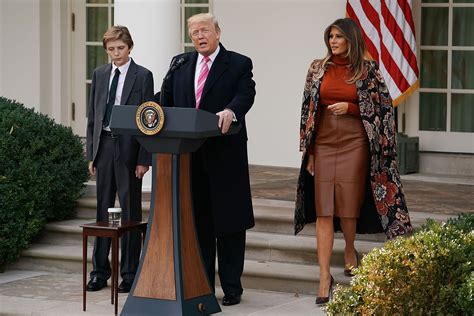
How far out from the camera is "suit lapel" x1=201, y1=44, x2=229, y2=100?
8.22 metres

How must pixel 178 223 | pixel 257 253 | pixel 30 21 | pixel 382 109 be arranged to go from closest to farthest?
1. pixel 178 223
2. pixel 382 109
3. pixel 257 253
4. pixel 30 21

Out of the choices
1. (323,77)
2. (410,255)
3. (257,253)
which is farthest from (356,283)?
(257,253)

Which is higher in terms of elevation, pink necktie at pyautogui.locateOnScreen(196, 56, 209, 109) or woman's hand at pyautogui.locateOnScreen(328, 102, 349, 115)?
pink necktie at pyautogui.locateOnScreen(196, 56, 209, 109)

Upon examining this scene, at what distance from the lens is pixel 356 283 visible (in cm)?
655

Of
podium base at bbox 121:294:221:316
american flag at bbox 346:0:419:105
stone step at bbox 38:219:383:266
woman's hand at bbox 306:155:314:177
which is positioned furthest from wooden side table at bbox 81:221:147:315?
american flag at bbox 346:0:419:105

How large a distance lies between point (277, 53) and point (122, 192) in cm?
458

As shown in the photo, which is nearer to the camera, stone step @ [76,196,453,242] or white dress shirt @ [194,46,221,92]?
white dress shirt @ [194,46,221,92]

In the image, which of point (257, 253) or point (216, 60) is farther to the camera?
point (257, 253)

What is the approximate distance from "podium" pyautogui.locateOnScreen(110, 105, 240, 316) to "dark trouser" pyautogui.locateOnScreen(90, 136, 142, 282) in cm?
92

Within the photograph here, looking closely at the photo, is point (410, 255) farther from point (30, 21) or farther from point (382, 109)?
point (30, 21)

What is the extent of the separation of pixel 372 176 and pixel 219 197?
3.57 ft

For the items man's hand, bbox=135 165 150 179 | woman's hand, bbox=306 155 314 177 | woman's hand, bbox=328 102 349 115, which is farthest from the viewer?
man's hand, bbox=135 165 150 179

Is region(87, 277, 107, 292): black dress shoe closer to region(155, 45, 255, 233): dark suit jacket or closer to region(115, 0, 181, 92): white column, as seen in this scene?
region(155, 45, 255, 233): dark suit jacket

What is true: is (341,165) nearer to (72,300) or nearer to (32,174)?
(72,300)
